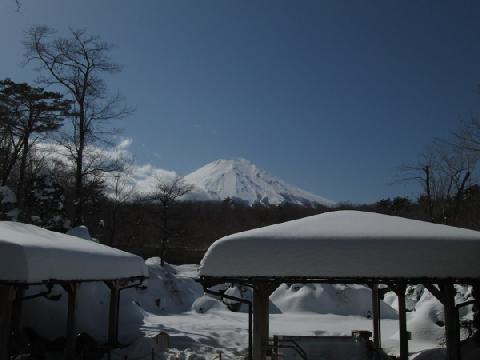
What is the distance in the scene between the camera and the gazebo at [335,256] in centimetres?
741

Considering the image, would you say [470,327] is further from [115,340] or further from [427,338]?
[115,340]

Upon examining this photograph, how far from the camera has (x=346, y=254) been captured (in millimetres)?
7441

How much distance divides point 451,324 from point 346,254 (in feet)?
8.27

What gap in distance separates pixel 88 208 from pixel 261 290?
2711 cm

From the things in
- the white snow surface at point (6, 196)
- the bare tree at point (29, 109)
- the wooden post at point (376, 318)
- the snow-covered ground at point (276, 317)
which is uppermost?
the bare tree at point (29, 109)

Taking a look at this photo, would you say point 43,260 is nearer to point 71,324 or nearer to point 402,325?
point 71,324

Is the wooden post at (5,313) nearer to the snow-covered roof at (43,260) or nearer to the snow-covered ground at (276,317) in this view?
the snow-covered roof at (43,260)

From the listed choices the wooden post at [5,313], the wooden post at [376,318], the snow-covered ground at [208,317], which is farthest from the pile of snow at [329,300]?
the wooden post at [5,313]

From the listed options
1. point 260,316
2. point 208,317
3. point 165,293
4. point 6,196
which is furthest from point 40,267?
point 165,293

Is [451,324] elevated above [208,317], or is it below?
above

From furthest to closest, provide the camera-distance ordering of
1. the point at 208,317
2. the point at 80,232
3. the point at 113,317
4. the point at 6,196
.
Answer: the point at 208,317 → the point at 80,232 → the point at 6,196 → the point at 113,317

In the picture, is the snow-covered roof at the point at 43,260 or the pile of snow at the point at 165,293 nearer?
the snow-covered roof at the point at 43,260

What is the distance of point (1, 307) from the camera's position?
27.5ft

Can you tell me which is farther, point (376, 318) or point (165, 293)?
point (165, 293)
